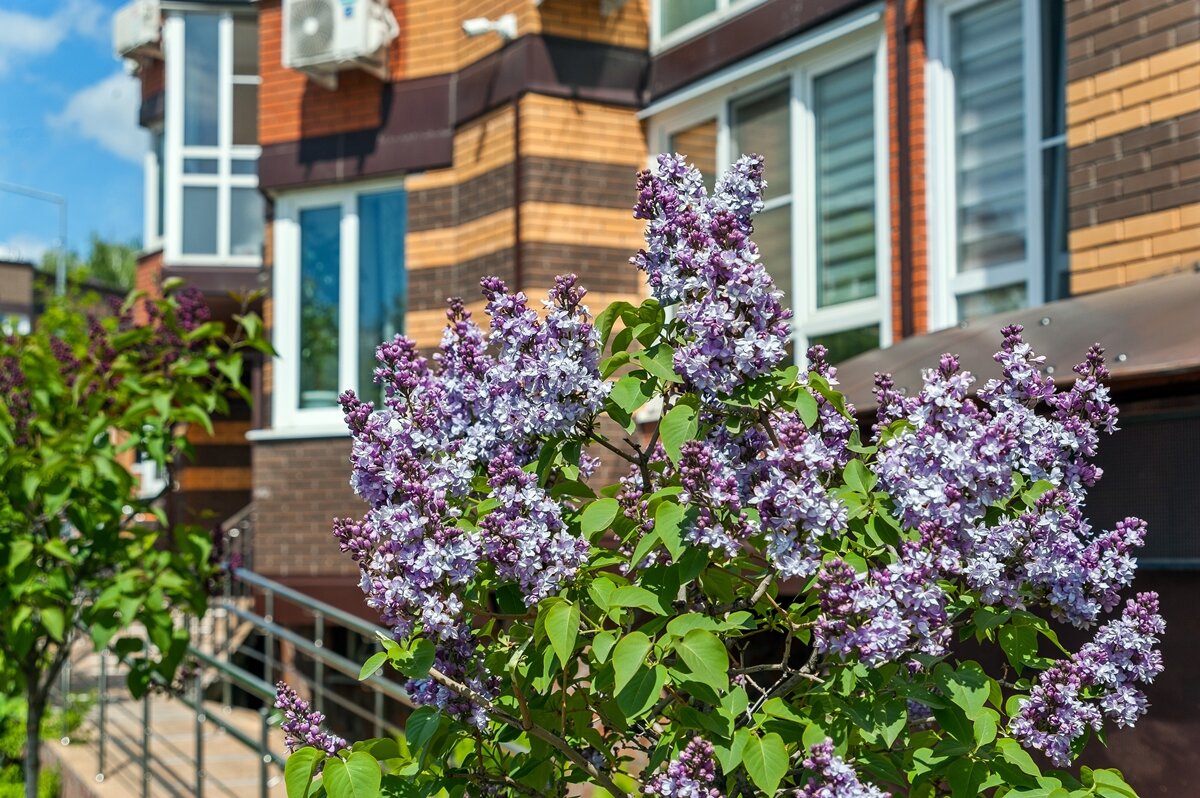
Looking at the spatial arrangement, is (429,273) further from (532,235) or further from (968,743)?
(968,743)

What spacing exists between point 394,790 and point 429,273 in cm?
876

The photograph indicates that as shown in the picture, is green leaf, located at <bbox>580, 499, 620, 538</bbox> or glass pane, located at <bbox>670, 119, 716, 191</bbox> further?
glass pane, located at <bbox>670, 119, 716, 191</bbox>

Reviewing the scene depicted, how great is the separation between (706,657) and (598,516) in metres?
0.39

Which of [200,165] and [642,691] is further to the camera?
[200,165]

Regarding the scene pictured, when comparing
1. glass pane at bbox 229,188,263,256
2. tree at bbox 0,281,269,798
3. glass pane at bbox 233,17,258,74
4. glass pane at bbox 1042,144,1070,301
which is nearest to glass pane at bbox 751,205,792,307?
glass pane at bbox 1042,144,1070,301

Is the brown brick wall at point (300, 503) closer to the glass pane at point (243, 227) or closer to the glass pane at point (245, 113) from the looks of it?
the glass pane at point (243, 227)

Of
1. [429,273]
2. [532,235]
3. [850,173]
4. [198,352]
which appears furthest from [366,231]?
[198,352]

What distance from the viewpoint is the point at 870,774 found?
2713mm

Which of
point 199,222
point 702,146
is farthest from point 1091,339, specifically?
point 199,222

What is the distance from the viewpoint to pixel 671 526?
8.29 feet

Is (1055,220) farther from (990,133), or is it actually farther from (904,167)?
(904,167)

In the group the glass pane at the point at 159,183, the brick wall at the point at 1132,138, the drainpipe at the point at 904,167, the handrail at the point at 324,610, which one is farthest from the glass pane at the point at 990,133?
the glass pane at the point at 159,183

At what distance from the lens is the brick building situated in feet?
20.9

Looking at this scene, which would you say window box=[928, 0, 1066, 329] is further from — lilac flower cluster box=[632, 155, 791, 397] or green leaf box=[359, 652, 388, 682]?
green leaf box=[359, 652, 388, 682]
